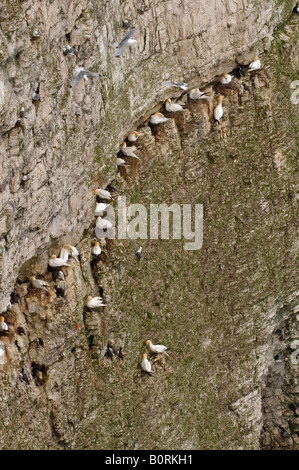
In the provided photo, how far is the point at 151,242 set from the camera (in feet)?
183

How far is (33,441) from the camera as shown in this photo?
4812cm

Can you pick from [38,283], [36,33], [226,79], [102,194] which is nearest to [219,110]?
[226,79]

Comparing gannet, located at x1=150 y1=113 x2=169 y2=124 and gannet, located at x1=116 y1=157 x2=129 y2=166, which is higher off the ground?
gannet, located at x1=150 y1=113 x2=169 y2=124

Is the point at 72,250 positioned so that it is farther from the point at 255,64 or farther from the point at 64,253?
the point at 255,64

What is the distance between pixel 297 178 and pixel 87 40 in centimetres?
1861

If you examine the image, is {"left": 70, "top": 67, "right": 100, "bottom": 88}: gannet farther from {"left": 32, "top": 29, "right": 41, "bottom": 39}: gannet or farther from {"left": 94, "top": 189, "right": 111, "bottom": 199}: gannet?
{"left": 94, "top": 189, "right": 111, "bottom": 199}: gannet

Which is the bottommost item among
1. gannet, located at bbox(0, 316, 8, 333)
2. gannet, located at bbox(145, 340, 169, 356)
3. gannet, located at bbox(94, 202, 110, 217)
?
gannet, located at bbox(145, 340, 169, 356)

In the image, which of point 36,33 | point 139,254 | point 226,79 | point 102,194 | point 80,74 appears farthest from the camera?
point 226,79

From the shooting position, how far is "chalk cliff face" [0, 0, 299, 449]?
4531 centimetres

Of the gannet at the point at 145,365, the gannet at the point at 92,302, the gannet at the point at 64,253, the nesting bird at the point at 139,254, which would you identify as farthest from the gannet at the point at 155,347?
the gannet at the point at 64,253

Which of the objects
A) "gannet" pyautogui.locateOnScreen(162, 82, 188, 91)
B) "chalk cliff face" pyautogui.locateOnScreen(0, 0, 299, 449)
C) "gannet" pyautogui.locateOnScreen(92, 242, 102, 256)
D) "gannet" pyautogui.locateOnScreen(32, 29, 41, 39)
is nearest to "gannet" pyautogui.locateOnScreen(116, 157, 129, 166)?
"chalk cliff face" pyautogui.locateOnScreen(0, 0, 299, 449)

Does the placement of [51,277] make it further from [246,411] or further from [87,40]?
[246,411]

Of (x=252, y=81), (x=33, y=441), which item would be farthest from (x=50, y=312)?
(x=252, y=81)

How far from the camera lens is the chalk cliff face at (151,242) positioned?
45.3 meters
